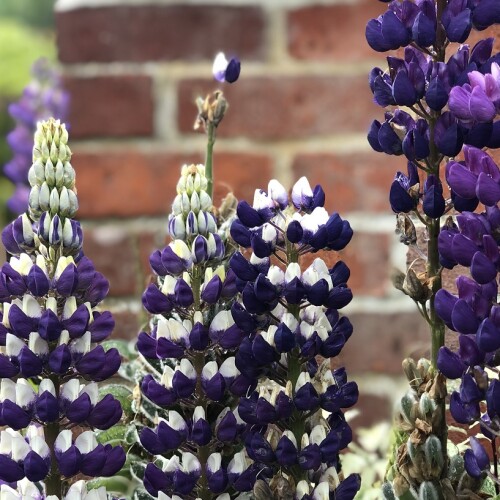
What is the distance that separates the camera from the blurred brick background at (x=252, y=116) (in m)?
1.14

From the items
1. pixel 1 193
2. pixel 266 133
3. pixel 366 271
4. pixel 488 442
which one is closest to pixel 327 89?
pixel 266 133

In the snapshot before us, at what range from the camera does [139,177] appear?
117 cm

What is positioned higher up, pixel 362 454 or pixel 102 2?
pixel 102 2

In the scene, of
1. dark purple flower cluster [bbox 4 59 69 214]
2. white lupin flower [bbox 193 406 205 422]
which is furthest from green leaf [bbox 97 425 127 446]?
dark purple flower cluster [bbox 4 59 69 214]

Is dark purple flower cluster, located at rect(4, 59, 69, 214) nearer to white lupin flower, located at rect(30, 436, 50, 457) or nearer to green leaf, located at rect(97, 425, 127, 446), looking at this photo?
green leaf, located at rect(97, 425, 127, 446)

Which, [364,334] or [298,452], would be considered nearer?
[298,452]

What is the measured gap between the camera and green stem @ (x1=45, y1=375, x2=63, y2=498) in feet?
1.39

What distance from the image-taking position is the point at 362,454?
0.71 metres

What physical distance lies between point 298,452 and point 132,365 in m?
0.21

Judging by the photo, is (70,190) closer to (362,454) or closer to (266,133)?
(362,454)

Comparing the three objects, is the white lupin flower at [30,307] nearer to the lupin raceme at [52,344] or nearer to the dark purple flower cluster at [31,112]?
the lupin raceme at [52,344]

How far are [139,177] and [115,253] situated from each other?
0.09m

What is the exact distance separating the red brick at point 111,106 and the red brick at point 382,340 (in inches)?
12.9

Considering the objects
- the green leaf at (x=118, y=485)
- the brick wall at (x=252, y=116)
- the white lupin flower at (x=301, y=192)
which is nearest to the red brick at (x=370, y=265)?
the brick wall at (x=252, y=116)
